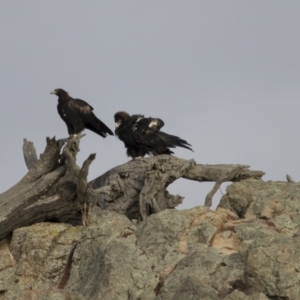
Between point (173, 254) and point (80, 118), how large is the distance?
7174mm

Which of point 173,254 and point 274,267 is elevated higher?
point 173,254

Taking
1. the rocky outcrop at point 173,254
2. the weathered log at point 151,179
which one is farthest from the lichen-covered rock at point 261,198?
the weathered log at point 151,179

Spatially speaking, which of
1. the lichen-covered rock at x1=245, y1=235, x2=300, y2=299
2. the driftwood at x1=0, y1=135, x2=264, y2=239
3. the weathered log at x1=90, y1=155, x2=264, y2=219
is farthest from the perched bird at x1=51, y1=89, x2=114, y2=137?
the lichen-covered rock at x1=245, y1=235, x2=300, y2=299

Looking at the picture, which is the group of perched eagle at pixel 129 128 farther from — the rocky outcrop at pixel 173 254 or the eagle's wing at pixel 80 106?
the rocky outcrop at pixel 173 254

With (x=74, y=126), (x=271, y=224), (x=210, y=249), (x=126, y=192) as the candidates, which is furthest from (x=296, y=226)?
(x=74, y=126)

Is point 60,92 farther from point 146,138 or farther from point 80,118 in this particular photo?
point 146,138

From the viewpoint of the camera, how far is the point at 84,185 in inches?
602

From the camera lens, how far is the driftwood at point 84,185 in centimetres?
1505

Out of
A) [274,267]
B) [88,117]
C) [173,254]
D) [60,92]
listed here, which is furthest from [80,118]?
[274,267]

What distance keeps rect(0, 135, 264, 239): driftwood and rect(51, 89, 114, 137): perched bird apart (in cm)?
235

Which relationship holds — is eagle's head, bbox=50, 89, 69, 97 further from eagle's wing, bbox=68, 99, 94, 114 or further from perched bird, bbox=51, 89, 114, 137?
eagle's wing, bbox=68, 99, 94, 114

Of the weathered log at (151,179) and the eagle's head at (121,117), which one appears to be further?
the eagle's head at (121,117)

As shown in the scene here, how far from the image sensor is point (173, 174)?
16.6m

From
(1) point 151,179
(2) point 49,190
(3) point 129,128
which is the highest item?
(3) point 129,128
